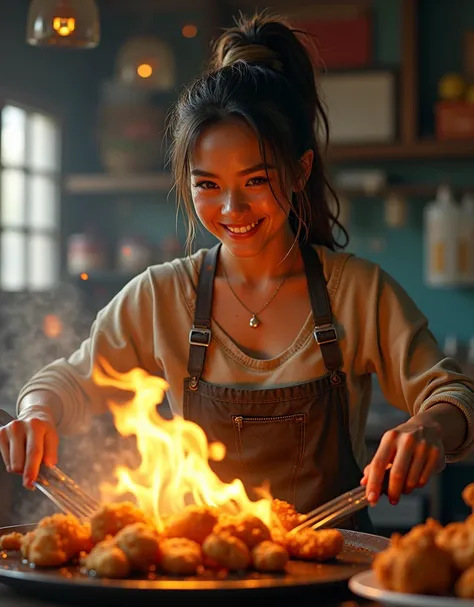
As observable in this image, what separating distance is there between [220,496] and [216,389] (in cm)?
39

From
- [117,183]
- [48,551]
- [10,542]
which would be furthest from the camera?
[117,183]

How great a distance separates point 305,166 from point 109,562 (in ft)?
3.45

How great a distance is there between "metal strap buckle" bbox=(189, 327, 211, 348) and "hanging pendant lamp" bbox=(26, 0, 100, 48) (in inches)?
36.1

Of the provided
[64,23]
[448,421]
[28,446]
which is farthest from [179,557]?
[64,23]

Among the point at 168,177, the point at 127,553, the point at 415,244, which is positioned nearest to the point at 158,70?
the point at 168,177

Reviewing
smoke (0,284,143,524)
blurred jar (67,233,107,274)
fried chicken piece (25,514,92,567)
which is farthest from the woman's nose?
blurred jar (67,233,107,274)

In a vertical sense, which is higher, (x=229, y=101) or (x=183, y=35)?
(x=183, y=35)

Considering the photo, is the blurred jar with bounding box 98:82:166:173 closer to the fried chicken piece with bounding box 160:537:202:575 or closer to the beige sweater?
the beige sweater

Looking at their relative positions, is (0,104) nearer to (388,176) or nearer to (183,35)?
(183,35)

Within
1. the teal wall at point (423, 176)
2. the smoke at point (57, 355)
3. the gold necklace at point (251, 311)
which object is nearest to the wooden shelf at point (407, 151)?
the teal wall at point (423, 176)

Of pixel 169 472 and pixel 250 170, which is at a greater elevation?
pixel 250 170

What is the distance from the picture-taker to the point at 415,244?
5.14 meters

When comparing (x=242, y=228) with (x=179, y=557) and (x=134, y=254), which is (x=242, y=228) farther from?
(x=134, y=254)

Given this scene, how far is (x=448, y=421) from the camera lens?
1.69m
